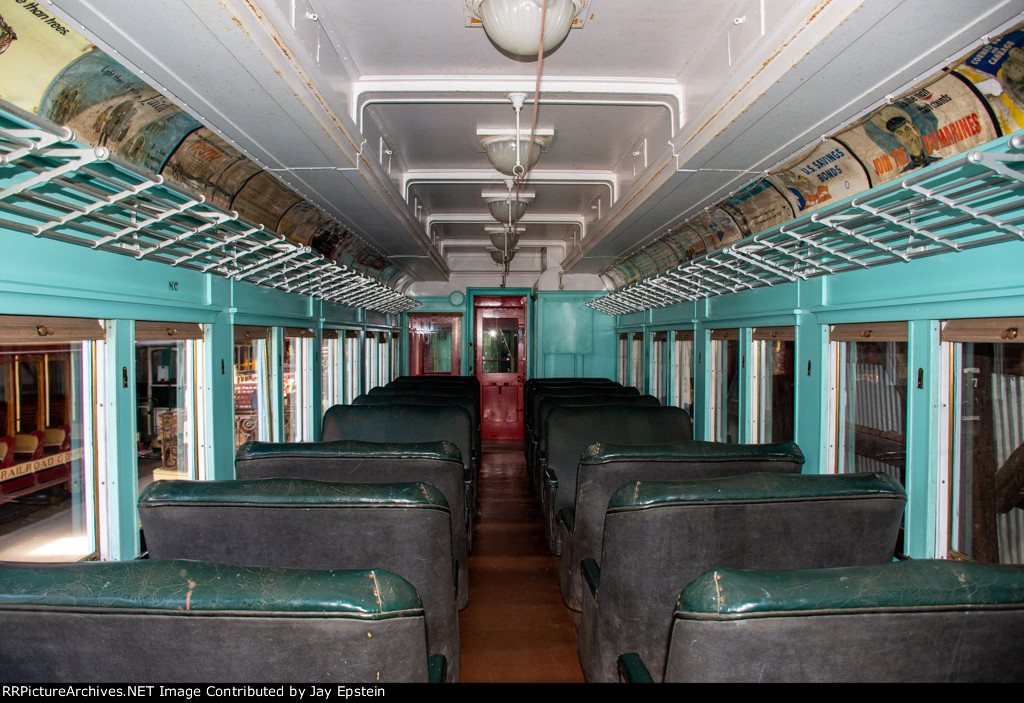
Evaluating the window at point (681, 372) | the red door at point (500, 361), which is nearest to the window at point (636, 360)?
the window at point (681, 372)

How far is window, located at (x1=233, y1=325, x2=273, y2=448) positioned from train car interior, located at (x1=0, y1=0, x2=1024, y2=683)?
38mm

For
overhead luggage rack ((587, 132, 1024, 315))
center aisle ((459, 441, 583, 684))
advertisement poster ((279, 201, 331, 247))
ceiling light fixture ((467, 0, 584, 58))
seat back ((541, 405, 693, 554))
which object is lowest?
center aisle ((459, 441, 583, 684))

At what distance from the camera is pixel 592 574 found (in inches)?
99.0

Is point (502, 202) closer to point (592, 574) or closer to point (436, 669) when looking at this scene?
point (592, 574)

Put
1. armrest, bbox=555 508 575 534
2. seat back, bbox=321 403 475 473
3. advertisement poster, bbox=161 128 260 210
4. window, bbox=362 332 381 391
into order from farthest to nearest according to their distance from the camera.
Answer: window, bbox=362 332 381 391
seat back, bbox=321 403 475 473
armrest, bbox=555 508 575 534
advertisement poster, bbox=161 128 260 210

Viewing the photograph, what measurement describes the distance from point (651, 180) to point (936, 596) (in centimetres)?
350

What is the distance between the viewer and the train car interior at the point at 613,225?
190cm

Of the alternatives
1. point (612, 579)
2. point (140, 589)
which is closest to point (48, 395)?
point (140, 589)

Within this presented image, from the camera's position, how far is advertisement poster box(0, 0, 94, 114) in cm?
180

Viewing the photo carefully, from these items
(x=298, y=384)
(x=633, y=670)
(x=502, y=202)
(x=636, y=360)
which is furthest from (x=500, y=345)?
(x=633, y=670)

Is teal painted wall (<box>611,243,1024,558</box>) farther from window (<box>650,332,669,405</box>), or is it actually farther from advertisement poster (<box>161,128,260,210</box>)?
advertisement poster (<box>161,128,260,210</box>)

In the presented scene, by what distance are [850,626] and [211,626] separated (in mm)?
1318

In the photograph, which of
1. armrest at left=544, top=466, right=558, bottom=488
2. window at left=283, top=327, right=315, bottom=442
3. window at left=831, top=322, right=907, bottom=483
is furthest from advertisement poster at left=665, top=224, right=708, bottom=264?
window at left=283, top=327, right=315, bottom=442

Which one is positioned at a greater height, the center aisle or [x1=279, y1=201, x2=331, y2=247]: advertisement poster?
[x1=279, y1=201, x2=331, y2=247]: advertisement poster
